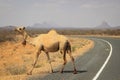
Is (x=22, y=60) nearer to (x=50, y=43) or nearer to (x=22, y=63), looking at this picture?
(x=22, y=63)

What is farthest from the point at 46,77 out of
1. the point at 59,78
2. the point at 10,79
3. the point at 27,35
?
the point at 27,35

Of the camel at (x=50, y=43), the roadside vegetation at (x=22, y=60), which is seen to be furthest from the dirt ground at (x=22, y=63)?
the camel at (x=50, y=43)

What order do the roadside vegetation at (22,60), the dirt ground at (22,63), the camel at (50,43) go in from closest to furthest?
the camel at (50,43) < the dirt ground at (22,63) < the roadside vegetation at (22,60)

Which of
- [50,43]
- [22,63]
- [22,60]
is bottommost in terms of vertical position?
[22,60]

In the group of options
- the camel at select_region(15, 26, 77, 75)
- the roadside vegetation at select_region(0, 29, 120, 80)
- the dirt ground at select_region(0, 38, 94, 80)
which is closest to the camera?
the camel at select_region(15, 26, 77, 75)

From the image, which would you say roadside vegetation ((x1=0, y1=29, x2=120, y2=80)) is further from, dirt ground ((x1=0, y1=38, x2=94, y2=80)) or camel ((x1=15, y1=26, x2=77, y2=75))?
camel ((x1=15, y1=26, x2=77, y2=75))

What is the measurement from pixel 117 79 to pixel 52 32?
447 centimetres

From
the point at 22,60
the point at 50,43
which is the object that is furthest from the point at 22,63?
the point at 50,43

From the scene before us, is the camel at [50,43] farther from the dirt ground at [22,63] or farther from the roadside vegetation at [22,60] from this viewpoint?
the dirt ground at [22,63]

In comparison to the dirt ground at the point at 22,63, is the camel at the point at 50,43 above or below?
above

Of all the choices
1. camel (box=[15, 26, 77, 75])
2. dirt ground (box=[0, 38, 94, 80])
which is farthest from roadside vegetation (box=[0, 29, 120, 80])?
camel (box=[15, 26, 77, 75])

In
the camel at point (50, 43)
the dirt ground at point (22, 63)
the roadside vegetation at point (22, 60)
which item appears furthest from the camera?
the roadside vegetation at point (22, 60)

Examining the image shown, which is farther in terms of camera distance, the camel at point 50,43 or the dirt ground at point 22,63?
the dirt ground at point 22,63

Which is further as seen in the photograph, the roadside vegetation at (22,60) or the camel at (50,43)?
the roadside vegetation at (22,60)
